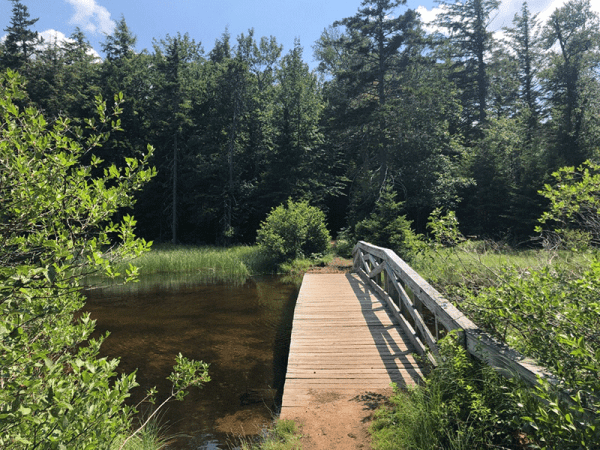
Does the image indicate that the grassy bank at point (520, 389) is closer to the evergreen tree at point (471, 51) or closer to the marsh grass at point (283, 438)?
the marsh grass at point (283, 438)

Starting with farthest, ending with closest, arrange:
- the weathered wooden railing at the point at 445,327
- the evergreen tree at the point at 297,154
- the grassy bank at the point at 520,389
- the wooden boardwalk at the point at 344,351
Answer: the evergreen tree at the point at 297,154
the wooden boardwalk at the point at 344,351
the weathered wooden railing at the point at 445,327
the grassy bank at the point at 520,389

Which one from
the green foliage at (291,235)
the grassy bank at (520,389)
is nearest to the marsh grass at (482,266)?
the grassy bank at (520,389)

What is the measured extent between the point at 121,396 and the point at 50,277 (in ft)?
2.60

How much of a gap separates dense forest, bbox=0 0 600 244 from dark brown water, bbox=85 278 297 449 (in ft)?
36.6

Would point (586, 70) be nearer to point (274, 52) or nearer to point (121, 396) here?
point (274, 52)

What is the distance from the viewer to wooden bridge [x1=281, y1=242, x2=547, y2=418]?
3.06m

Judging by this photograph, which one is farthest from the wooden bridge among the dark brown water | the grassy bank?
the dark brown water

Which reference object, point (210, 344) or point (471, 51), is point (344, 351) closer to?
point (210, 344)

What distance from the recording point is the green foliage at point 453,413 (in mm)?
2438

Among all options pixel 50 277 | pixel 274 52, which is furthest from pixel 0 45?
pixel 50 277

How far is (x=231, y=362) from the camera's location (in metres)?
6.06

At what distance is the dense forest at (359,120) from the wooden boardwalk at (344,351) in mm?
12712

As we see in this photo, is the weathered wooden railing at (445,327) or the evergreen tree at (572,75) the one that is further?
the evergreen tree at (572,75)

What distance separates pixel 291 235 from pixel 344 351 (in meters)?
10.2
